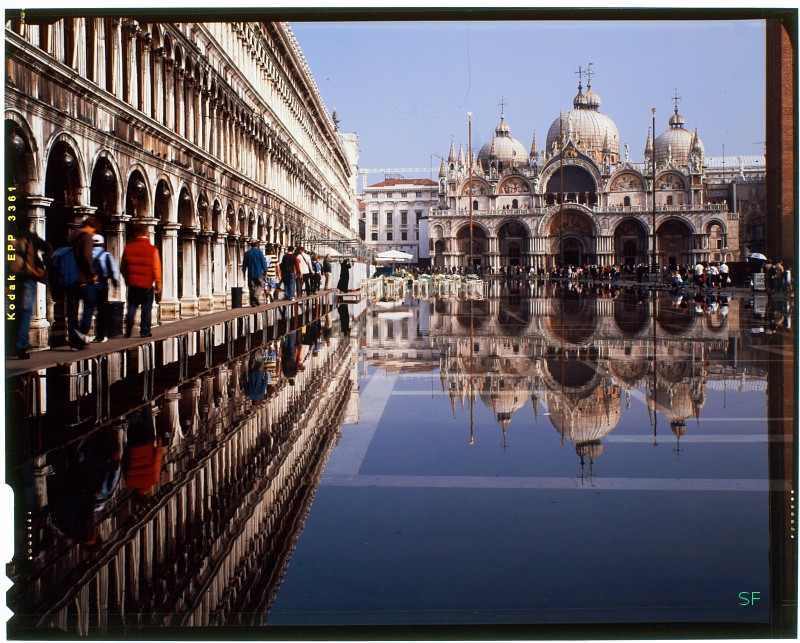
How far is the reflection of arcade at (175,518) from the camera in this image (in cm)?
399

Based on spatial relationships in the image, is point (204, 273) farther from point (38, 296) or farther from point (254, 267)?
point (38, 296)

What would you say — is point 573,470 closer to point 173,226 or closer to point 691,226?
A: point 173,226

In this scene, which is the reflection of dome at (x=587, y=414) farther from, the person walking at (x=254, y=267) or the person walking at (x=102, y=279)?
the person walking at (x=254, y=267)

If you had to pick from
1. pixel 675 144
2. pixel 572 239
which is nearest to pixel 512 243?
pixel 572 239

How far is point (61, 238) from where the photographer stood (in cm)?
1686

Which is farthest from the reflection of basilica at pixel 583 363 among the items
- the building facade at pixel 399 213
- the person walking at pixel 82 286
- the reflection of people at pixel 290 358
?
the building facade at pixel 399 213

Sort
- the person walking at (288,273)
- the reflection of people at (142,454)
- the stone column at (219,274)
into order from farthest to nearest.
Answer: the person walking at (288,273) → the stone column at (219,274) → the reflection of people at (142,454)

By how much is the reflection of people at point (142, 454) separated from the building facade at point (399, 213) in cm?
11832

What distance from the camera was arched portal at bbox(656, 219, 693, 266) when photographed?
103 meters

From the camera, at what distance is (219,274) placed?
27.1 metres

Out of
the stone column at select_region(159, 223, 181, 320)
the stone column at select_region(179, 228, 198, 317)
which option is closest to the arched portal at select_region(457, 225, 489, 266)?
the stone column at select_region(179, 228, 198, 317)

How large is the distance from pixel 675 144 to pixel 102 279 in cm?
10584

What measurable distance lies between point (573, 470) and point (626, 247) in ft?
338

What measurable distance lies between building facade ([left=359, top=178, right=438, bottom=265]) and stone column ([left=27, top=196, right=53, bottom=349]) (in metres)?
113
